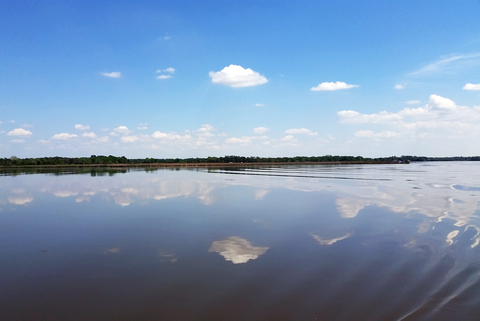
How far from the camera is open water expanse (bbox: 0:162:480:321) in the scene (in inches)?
189

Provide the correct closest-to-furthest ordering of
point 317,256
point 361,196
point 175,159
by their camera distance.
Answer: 1. point 317,256
2. point 361,196
3. point 175,159

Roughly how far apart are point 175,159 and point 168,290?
123433mm

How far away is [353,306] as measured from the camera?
4.82 metres

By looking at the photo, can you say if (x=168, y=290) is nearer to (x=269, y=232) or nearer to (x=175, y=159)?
(x=269, y=232)

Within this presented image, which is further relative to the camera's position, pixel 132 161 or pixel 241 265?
Answer: pixel 132 161

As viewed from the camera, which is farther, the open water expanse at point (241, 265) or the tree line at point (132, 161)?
the tree line at point (132, 161)

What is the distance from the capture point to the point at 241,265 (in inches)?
264

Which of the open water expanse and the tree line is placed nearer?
the open water expanse

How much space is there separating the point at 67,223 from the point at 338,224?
372 inches

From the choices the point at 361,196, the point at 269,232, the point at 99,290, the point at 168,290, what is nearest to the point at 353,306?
the point at 168,290

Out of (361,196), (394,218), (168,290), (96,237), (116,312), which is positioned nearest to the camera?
(116,312)

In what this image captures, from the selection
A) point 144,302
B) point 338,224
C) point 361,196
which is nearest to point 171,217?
point 338,224

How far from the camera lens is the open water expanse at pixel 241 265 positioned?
15.8 feet

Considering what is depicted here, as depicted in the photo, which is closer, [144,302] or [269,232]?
[144,302]
